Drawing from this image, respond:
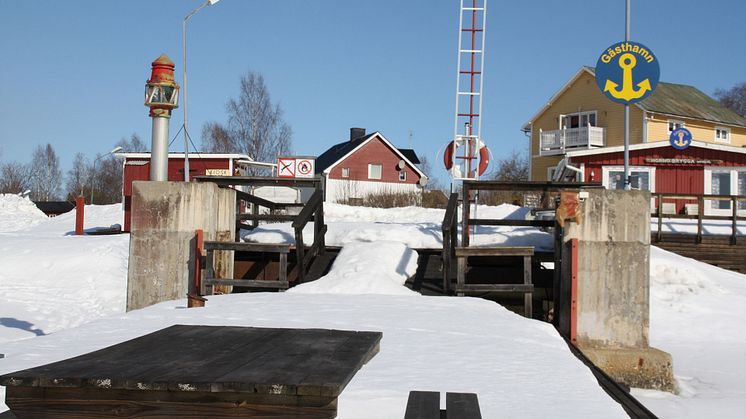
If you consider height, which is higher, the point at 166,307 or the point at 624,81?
the point at 624,81

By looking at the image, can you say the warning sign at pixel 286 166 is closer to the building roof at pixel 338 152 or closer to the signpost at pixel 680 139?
the signpost at pixel 680 139

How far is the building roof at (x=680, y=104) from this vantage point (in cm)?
3916

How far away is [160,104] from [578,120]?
32142mm

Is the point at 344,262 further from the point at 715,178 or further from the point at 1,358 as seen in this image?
the point at 715,178

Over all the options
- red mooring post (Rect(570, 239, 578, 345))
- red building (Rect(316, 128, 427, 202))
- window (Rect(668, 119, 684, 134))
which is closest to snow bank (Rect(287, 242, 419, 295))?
red mooring post (Rect(570, 239, 578, 345))

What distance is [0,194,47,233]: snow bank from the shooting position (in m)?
37.0

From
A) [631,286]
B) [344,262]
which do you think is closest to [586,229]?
[631,286]

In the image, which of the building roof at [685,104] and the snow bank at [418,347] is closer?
the snow bank at [418,347]

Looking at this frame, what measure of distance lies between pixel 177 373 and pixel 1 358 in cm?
363

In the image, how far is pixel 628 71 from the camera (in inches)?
549

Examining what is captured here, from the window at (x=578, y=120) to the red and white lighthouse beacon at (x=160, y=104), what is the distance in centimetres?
3031

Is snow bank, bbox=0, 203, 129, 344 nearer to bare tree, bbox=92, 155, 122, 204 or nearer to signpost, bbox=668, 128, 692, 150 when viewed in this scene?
signpost, bbox=668, 128, 692, 150

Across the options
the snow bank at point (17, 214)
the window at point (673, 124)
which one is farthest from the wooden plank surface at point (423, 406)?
the window at point (673, 124)

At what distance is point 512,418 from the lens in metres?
4.67
